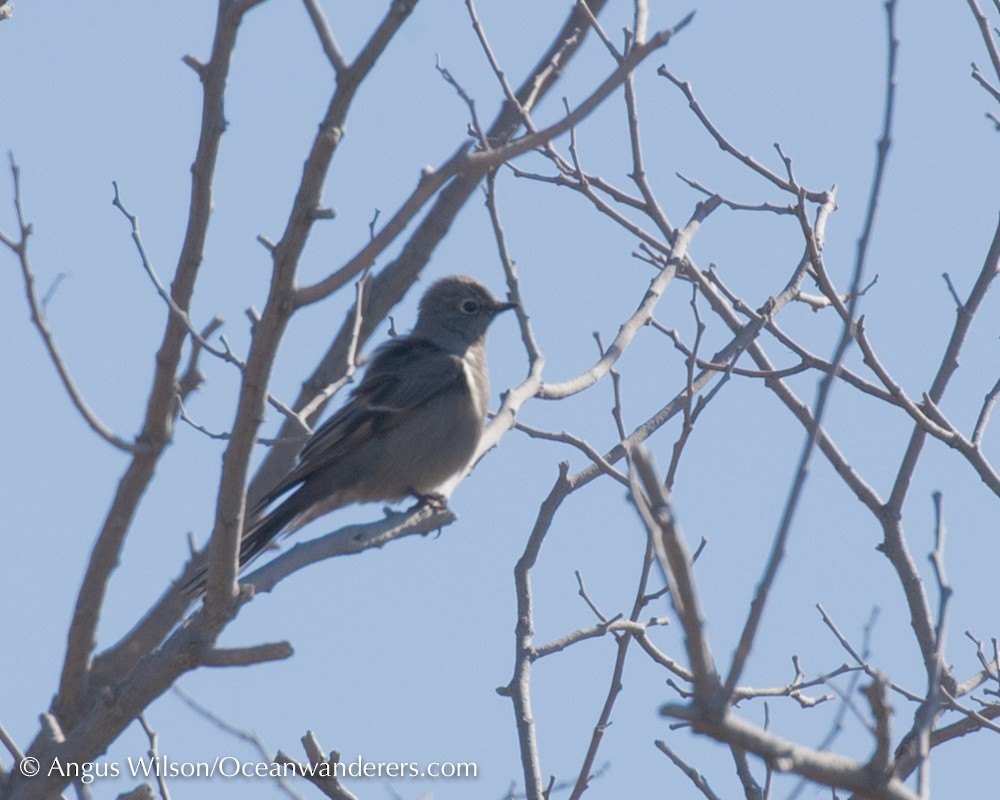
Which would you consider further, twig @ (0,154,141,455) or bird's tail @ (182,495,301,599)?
bird's tail @ (182,495,301,599)

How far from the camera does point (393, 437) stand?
862cm

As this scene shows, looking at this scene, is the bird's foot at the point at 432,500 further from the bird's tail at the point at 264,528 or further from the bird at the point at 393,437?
the bird's tail at the point at 264,528

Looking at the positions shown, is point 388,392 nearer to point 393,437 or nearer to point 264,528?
point 393,437

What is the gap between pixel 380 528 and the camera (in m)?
5.75

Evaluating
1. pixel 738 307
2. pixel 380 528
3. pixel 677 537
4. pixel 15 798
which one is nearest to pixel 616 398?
pixel 738 307

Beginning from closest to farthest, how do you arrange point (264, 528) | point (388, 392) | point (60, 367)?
point (60, 367)
point (264, 528)
point (388, 392)

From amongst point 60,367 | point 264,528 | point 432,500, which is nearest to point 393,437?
point 432,500

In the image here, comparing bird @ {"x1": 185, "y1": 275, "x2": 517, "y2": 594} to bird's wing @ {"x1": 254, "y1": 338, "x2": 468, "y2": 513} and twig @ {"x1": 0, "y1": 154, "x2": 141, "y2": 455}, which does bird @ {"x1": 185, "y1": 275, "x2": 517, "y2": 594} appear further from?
twig @ {"x1": 0, "y1": 154, "x2": 141, "y2": 455}

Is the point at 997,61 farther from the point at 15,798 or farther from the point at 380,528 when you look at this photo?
the point at 15,798

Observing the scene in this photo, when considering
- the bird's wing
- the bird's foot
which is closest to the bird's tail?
the bird's wing

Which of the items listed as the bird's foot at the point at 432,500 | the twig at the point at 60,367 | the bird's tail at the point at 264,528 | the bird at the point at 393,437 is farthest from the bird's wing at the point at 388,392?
the twig at the point at 60,367

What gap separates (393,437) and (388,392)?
36cm

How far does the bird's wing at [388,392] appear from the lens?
8.25 m

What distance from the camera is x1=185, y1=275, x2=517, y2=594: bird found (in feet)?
26.2
